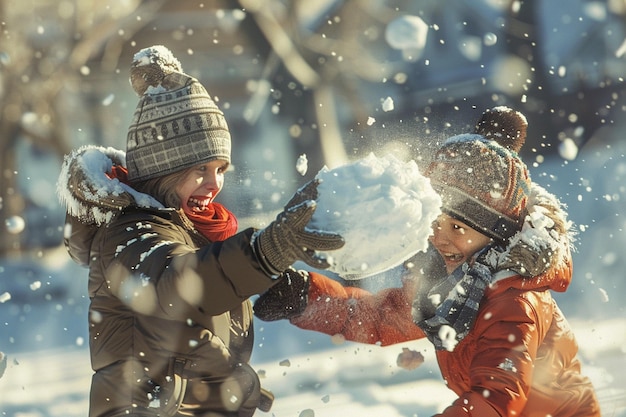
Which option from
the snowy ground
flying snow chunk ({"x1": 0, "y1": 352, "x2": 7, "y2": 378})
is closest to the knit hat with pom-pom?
the snowy ground

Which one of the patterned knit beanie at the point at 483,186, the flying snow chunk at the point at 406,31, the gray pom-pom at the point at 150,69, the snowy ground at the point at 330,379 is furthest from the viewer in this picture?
the flying snow chunk at the point at 406,31

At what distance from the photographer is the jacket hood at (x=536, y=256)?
1809 mm

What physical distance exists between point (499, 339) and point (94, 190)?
3.36ft

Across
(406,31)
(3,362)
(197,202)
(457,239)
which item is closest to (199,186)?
(197,202)

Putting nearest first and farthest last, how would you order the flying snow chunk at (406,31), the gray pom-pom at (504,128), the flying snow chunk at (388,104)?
the gray pom-pom at (504,128), the flying snow chunk at (388,104), the flying snow chunk at (406,31)

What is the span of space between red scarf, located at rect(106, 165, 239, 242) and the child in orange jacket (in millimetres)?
209

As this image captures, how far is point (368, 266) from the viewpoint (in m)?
1.36

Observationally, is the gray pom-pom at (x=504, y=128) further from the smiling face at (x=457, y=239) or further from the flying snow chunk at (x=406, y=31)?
the flying snow chunk at (x=406, y=31)

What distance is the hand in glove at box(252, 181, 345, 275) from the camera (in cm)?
126

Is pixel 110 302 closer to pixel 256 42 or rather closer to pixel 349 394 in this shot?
pixel 349 394

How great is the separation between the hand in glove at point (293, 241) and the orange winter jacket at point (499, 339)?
0.64 m

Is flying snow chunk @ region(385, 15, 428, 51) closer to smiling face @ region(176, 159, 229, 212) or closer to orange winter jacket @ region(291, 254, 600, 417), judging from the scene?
orange winter jacket @ region(291, 254, 600, 417)

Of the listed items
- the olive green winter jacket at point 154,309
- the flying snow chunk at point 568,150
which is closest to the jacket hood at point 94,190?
the olive green winter jacket at point 154,309

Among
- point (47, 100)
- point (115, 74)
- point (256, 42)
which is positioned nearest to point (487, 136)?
point (256, 42)
